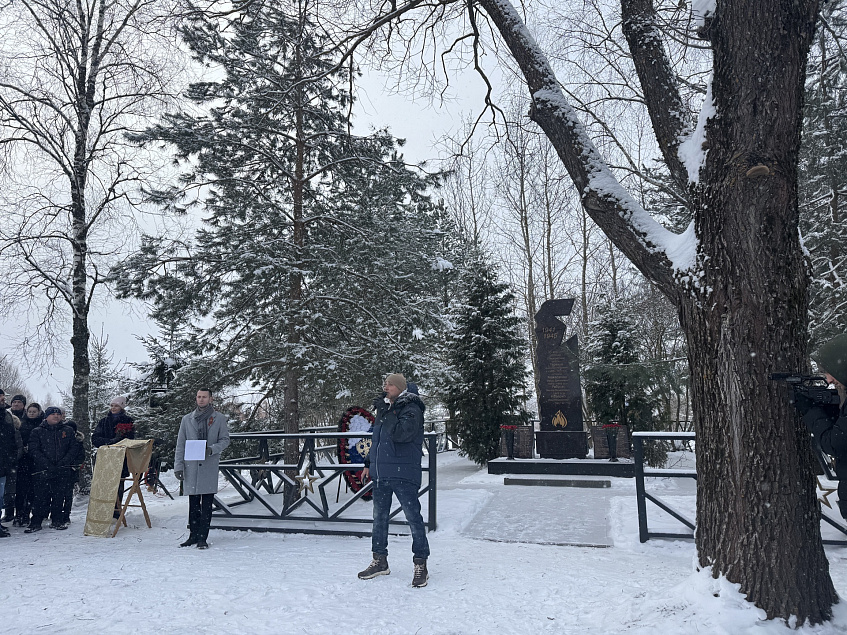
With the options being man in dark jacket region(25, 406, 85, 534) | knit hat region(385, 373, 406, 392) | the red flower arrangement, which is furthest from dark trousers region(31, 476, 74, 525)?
knit hat region(385, 373, 406, 392)

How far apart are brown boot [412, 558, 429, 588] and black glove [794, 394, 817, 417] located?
311 cm

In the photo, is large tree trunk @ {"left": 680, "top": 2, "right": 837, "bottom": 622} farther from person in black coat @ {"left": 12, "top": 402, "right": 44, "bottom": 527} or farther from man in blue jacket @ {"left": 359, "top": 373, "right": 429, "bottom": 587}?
person in black coat @ {"left": 12, "top": 402, "right": 44, "bottom": 527}

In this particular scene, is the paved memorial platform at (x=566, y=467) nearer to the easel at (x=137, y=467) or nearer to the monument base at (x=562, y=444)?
the monument base at (x=562, y=444)

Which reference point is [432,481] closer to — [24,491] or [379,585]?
[379,585]

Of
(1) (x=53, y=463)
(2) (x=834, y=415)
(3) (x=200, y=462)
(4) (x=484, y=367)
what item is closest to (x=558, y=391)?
(4) (x=484, y=367)

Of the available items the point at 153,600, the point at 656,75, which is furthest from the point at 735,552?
the point at 153,600

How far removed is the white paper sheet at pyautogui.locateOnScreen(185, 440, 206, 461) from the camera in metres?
6.47

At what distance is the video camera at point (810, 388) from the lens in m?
3.23

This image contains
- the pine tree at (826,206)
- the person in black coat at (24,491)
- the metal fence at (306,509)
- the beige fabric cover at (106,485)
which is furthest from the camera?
the pine tree at (826,206)

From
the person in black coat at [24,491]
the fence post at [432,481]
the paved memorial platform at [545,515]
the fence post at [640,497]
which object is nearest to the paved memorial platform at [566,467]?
the paved memorial platform at [545,515]

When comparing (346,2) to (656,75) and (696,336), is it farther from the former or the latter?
(696,336)

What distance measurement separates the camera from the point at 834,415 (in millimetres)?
3299

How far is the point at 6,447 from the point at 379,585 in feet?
19.5

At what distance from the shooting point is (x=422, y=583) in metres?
4.63
